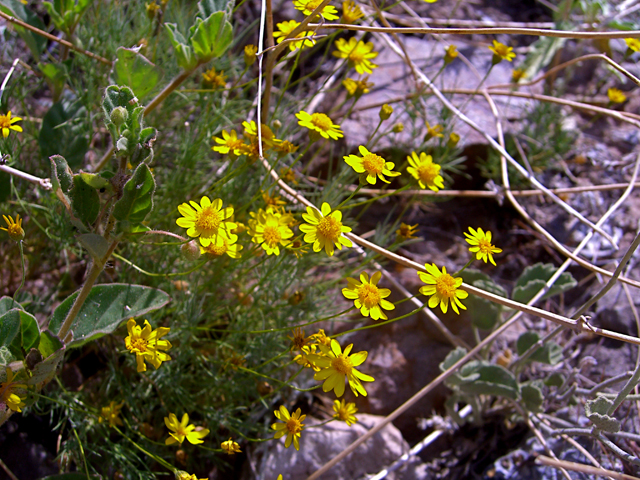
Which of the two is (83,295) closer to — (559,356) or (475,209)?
(559,356)

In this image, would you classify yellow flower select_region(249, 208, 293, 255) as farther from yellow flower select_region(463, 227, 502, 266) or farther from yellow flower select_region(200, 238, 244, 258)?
yellow flower select_region(463, 227, 502, 266)

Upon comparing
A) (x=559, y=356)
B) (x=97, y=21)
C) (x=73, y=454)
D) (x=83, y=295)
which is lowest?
(x=73, y=454)

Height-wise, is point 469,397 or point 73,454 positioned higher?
point 469,397

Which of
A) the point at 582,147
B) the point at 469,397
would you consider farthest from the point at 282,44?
the point at 582,147

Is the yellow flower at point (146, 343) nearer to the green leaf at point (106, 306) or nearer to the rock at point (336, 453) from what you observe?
the green leaf at point (106, 306)

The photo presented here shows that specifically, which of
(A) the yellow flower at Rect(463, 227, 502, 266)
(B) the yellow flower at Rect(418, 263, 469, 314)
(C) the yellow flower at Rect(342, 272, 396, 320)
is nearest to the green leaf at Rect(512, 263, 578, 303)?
(A) the yellow flower at Rect(463, 227, 502, 266)

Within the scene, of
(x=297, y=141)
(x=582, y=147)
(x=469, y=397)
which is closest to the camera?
(x=469, y=397)

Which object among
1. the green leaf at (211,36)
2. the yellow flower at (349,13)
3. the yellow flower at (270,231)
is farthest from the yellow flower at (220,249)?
the yellow flower at (349,13)
